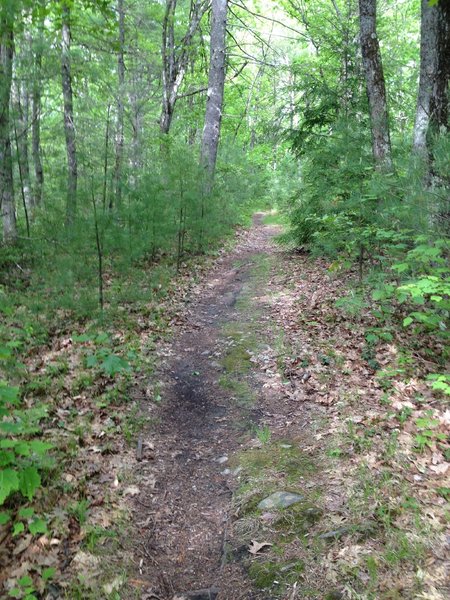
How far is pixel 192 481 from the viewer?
3834 millimetres

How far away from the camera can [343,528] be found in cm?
302

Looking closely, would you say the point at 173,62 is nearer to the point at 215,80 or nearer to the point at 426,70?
the point at 215,80

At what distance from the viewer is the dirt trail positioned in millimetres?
2900

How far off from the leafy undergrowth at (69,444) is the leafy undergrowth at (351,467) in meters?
1.11

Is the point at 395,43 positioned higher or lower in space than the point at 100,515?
higher

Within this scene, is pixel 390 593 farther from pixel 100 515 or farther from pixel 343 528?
pixel 100 515

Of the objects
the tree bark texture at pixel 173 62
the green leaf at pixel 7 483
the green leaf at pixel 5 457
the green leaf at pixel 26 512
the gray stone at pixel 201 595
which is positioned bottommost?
the gray stone at pixel 201 595

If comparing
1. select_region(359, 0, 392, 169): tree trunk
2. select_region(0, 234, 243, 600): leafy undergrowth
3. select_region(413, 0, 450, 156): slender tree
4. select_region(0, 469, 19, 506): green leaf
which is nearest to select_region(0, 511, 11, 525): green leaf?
select_region(0, 234, 243, 600): leafy undergrowth

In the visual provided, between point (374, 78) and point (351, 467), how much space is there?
7.08 m

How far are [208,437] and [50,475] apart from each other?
161 centimetres

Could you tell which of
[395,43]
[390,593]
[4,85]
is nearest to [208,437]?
[390,593]

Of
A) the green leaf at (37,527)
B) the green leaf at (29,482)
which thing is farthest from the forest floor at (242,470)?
the green leaf at (29,482)

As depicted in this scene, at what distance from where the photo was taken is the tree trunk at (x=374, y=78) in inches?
295

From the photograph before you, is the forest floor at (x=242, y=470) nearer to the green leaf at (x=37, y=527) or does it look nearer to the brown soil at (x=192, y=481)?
the brown soil at (x=192, y=481)
